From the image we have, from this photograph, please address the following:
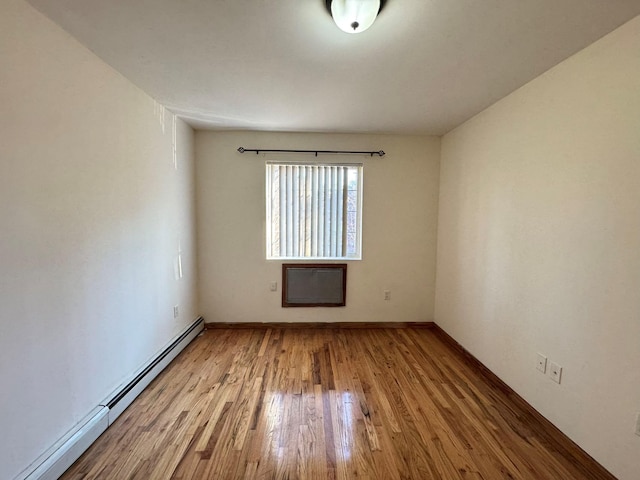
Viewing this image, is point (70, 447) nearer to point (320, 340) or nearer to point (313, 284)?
point (320, 340)

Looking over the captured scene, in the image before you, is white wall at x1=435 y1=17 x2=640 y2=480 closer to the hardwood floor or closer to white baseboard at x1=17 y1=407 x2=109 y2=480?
the hardwood floor

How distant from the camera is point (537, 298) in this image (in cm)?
184

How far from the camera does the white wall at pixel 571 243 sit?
1.32 meters

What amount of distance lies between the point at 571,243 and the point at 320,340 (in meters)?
2.28

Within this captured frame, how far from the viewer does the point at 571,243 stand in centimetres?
160

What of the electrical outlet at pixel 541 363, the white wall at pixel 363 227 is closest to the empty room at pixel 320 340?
the electrical outlet at pixel 541 363

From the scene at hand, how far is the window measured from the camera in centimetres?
325

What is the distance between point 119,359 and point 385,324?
2.64m

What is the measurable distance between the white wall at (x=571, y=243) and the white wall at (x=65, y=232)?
2.78 meters

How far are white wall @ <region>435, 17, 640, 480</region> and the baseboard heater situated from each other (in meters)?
2.74

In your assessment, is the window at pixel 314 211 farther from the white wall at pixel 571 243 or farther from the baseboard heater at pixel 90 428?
the baseboard heater at pixel 90 428

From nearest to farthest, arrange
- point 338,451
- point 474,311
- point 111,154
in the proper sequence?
point 338,451 → point 111,154 → point 474,311

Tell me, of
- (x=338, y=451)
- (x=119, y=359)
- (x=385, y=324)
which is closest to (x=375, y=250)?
(x=385, y=324)

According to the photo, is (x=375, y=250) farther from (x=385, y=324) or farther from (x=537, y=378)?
(x=537, y=378)
